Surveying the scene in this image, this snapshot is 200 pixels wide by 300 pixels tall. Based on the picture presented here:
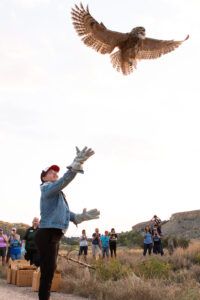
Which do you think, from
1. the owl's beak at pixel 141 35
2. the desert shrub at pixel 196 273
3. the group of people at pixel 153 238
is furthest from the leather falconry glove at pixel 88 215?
the group of people at pixel 153 238

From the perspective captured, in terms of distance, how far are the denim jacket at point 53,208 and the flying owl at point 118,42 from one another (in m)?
4.04

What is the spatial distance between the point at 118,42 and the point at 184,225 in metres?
42.3

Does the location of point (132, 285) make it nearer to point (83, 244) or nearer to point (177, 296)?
point (177, 296)

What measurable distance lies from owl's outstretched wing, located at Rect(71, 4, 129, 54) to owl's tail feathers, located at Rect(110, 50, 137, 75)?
264 millimetres

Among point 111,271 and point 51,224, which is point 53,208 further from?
point 111,271

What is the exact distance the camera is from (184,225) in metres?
50.3

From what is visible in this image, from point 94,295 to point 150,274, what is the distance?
255 cm

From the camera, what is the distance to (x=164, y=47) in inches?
423

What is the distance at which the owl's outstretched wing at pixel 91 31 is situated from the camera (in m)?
9.64

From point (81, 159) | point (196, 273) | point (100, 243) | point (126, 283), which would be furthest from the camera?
point (100, 243)

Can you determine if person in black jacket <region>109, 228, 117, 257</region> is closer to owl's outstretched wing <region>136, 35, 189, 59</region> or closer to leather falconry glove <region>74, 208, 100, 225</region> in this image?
owl's outstretched wing <region>136, 35, 189, 59</region>

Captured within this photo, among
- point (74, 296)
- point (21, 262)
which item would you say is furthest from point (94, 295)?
point (21, 262)

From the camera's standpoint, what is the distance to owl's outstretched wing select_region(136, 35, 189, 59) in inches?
379

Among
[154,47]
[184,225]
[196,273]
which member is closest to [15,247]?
[196,273]
